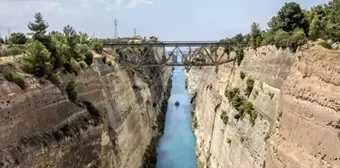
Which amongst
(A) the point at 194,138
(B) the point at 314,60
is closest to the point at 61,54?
(B) the point at 314,60

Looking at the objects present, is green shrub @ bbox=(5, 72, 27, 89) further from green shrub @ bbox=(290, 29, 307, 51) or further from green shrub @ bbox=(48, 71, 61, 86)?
green shrub @ bbox=(290, 29, 307, 51)

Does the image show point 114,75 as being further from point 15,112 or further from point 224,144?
point 15,112

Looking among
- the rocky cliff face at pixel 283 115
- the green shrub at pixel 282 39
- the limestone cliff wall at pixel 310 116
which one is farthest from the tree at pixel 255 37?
the limestone cliff wall at pixel 310 116

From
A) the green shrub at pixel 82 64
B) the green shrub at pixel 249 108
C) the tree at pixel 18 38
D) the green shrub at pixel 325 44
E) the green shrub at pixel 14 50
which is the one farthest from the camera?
the tree at pixel 18 38

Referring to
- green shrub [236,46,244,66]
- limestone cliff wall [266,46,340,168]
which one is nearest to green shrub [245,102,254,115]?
limestone cliff wall [266,46,340,168]

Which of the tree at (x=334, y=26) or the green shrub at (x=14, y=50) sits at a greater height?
the tree at (x=334, y=26)

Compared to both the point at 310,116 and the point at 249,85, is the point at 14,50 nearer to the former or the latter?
the point at 249,85

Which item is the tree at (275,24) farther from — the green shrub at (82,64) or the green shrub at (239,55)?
the green shrub at (82,64)
